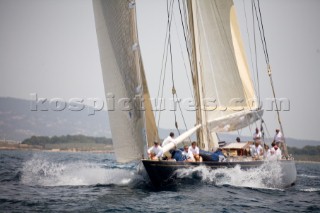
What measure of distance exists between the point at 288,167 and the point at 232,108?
4.81m

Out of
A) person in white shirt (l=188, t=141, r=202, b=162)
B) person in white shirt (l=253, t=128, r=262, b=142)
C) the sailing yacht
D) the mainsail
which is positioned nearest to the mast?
the sailing yacht

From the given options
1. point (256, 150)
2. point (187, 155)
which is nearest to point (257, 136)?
point (256, 150)

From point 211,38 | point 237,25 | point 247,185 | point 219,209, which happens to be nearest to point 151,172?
point 219,209

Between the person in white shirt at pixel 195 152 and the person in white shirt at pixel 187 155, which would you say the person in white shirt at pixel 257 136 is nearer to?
the person in white shirt at pixel 195 152

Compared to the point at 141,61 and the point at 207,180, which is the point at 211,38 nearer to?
the point at 141,61

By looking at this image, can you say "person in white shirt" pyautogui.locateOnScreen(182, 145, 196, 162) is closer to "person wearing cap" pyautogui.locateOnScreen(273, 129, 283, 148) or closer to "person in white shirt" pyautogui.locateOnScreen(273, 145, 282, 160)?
"person in white shirt" pyautogui.locateOnScreen(273, 145, 282, 160)

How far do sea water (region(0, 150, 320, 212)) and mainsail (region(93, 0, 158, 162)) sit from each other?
2273mm

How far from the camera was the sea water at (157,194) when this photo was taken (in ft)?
47.6

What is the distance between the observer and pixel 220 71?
25.0 meters

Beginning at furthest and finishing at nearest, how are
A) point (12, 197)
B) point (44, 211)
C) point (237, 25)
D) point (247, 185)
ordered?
point (237, 25) → point (247, 185) → point (12, 197) → point (44, 211)

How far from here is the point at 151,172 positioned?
18.2 meters

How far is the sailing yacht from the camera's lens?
18.1m

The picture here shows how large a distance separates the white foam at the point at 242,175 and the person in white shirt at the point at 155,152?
1.34 m

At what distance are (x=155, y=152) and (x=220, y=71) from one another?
26.7 feet
